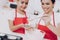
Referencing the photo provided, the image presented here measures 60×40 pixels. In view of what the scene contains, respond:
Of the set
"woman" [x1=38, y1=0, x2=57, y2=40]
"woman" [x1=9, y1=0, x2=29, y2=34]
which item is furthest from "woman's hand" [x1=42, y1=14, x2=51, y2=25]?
"woman" [x1=9, y1=0, x2=29, y2=34]

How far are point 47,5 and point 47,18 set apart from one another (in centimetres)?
9

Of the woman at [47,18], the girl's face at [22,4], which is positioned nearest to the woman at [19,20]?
the girl's face at [22,4]

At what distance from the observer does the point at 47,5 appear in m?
0.95

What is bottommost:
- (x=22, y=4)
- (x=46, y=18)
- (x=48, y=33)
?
(x=48, y=33)

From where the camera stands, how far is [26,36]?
944 millimetres

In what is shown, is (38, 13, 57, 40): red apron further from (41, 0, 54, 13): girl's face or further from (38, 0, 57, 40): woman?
(41, 0, 54, 13): girl's face

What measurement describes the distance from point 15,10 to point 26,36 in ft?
0.67

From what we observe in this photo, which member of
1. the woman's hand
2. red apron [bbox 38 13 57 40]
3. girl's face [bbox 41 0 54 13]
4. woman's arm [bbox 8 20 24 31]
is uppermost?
girl's face [bbox 41 0 54 13]

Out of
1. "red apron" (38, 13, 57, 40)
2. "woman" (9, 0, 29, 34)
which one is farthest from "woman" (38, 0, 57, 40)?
"woman" (9, 0, 29, 34)

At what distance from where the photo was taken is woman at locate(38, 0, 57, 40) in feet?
3.08

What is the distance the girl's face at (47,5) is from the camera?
95cm

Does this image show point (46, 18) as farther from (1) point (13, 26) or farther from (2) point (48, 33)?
(1) point (13, 26)

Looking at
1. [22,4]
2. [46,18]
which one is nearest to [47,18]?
[46,18]

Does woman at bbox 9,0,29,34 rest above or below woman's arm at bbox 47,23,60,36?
above
